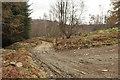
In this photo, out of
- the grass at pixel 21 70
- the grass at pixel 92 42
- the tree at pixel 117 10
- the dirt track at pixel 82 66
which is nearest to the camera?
the grass at pixel 21 70

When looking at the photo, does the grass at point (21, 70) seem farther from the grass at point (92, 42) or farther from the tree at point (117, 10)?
the tree at point (117, 10)

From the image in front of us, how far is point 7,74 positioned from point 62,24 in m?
12.5

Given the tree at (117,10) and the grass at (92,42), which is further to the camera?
the tree at (117,10)

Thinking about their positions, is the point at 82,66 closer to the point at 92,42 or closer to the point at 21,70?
the point at 21,70

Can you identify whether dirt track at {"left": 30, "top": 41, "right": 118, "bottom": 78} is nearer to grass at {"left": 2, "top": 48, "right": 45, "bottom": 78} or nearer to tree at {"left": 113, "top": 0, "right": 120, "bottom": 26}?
grass at {"left": 2, "top": 48, "right": 45, "bottom": 78}

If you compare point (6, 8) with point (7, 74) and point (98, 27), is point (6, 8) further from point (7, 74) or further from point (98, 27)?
point (98, 27)

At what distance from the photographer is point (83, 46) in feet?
29.5

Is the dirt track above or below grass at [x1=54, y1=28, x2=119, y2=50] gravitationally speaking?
below

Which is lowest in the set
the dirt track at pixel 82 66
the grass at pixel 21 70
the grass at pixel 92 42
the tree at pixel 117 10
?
the dirt track at pixel 82 66

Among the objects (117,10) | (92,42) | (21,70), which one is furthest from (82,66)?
(117,10)

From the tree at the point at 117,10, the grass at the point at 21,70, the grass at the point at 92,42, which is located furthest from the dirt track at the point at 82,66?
the tree at the point at 117,10

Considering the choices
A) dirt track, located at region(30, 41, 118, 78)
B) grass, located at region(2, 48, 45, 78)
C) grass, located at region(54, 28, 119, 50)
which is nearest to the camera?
grass, located at region(2, 48, 45, 78)

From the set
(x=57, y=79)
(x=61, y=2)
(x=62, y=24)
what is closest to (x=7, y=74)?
(x=57, y=79)

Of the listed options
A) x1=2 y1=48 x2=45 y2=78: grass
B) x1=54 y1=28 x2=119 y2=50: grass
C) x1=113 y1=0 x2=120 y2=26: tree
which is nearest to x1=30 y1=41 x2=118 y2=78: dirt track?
x1=2 y1=48 x2=45 y2=78: grass
